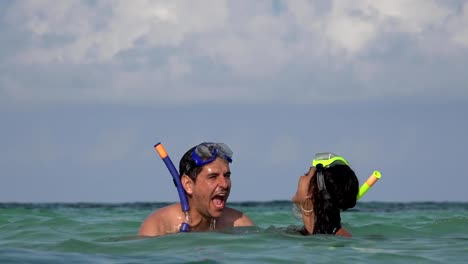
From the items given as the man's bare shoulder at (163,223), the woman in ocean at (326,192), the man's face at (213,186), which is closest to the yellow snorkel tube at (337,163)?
the woman in ocean at (326,192)

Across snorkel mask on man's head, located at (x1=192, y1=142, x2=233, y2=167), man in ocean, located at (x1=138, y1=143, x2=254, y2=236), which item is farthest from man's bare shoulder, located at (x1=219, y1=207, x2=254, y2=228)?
snorkel mask on man's head, located at (x1=192, y1=142, x2=233, y2=167)

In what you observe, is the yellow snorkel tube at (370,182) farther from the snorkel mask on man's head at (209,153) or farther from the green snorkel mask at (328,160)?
the snorkel mask on man's head at (209,153)

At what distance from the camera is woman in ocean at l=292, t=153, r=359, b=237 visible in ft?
28.2

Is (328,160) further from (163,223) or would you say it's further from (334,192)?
(163,223)

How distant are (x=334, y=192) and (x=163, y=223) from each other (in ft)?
6.36

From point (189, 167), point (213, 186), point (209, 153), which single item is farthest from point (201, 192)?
point (209, 153)

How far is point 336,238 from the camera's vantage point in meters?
9.09

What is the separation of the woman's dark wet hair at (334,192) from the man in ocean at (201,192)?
3.15 ft

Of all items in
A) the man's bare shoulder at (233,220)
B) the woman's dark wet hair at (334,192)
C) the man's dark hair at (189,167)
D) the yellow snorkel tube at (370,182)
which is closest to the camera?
the woman's dark wet hair at (334,192)

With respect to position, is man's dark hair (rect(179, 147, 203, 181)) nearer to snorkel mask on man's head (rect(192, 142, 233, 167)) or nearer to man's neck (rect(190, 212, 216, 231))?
snorkel mask on man's head (rect(192, 142, 233, 167))

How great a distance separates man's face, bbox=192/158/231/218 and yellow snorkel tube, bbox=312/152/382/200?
0.90 metres

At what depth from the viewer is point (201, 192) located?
9211mm

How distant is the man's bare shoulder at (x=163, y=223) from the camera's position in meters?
9.57

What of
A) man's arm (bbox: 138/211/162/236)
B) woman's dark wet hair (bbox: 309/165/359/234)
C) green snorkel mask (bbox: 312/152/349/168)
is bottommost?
man's arm (bbox: 138/211/162/236)
